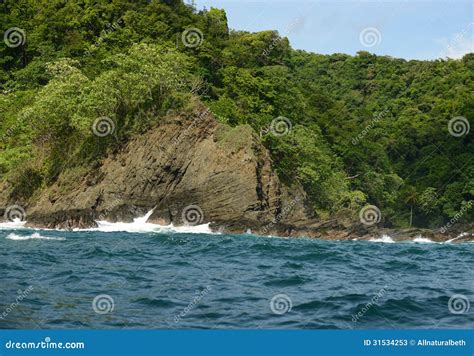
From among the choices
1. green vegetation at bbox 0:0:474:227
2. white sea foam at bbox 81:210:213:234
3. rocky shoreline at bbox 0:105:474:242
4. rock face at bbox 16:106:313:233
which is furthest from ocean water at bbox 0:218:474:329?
green vegetation at bbox 0:0:474:227

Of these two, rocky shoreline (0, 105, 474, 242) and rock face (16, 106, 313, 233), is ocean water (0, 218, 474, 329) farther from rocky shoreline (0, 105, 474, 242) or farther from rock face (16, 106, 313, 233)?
rock face (16, 106, 313, 233)

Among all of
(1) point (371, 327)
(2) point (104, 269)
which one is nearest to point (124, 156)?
(2) point (104, 269)

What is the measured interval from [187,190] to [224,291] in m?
36.5

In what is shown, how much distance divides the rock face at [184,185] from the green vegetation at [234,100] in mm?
2129

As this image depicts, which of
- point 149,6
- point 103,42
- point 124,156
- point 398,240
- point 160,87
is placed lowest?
point 398,240

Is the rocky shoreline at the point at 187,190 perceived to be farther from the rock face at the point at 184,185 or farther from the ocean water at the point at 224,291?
the ocean water at the point at 224,291

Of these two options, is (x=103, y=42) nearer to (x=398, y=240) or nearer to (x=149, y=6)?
(x=149, y=6)

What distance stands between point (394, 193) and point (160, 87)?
45.4 m

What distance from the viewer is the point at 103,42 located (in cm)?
8294

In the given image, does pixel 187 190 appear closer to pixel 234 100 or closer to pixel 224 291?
pixel 234 100

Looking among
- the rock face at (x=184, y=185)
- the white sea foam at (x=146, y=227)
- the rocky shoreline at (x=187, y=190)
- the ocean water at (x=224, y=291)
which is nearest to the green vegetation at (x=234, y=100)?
the rocky shoreline at (x=187, y=190)

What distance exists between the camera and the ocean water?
13461 millimetres

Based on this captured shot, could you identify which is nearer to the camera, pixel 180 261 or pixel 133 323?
pixel 133 323

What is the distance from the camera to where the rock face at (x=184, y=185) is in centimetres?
5125
